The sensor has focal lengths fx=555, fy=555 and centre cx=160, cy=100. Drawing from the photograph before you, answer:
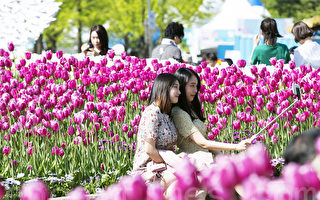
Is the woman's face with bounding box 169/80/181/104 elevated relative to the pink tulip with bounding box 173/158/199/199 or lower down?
lower down

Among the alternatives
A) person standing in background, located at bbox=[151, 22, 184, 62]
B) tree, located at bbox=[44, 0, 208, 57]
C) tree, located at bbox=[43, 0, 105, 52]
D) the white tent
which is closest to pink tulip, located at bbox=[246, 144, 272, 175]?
person standing in background, located at bbox=[151, 22, 184, 62]

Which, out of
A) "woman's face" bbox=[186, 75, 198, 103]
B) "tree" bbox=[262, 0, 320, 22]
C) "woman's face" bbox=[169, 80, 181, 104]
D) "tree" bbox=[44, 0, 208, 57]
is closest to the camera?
"woman's face" bbox=[169, 80, 181, 104]

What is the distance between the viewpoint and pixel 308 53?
7.69 m

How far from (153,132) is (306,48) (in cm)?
418

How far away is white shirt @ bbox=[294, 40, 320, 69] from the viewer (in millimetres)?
7660

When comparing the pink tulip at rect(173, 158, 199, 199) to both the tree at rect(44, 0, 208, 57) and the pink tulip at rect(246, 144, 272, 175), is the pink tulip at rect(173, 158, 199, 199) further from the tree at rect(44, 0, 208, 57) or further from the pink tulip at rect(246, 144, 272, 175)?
the tree at rect(44, 0, 208, 57)

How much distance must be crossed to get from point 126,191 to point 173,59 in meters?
7.03

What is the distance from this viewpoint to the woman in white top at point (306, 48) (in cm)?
764

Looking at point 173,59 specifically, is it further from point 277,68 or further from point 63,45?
point 63,45

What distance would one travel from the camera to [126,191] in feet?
4.04

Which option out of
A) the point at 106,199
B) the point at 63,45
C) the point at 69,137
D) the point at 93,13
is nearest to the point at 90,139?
the point at 69,137

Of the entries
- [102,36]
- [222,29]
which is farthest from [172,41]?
[222,29]

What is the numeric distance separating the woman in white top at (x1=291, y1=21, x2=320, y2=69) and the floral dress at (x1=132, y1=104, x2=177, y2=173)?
154 inches

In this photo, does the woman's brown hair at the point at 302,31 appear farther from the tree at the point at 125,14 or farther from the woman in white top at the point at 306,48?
the tree at the point at 125,14
